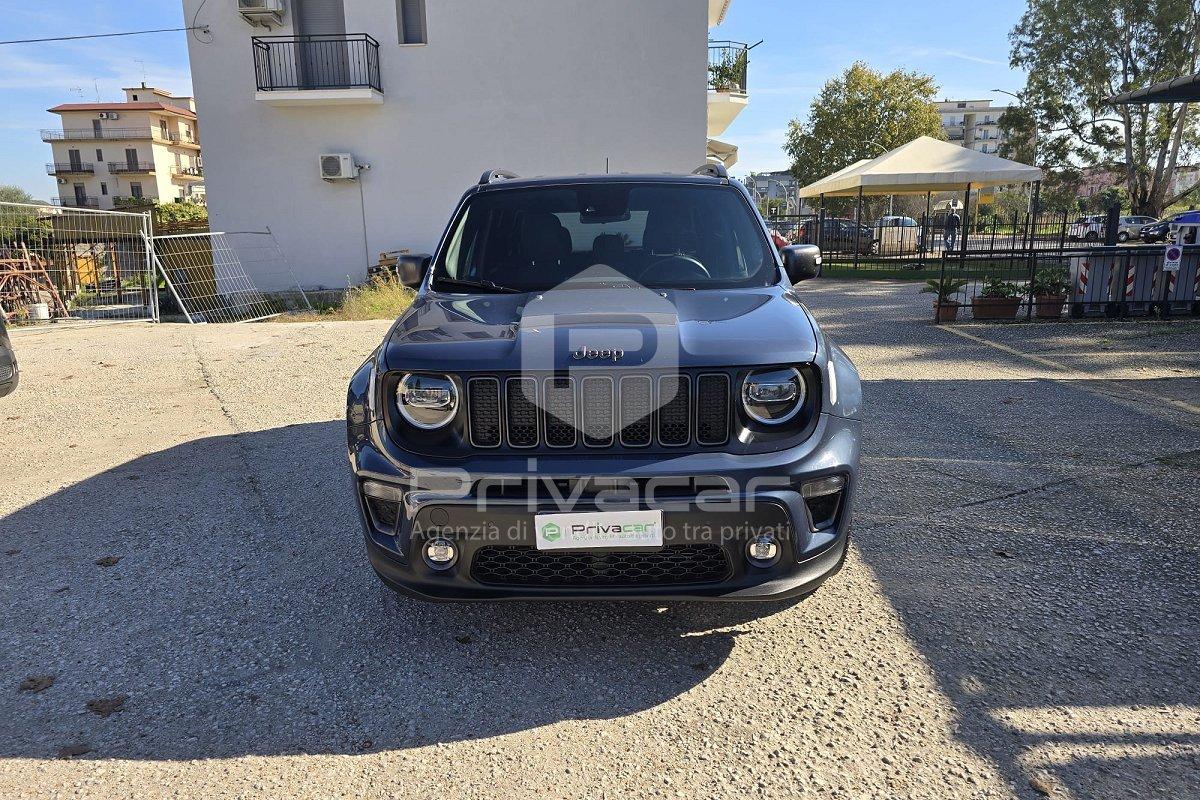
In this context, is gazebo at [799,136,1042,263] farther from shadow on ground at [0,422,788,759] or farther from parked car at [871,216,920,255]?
shadow on ground at [0,422,788,759]

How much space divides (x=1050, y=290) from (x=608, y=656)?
10616mm

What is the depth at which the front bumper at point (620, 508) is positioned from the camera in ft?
7.98

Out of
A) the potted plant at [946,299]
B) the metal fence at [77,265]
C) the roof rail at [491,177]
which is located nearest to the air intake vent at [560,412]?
the roof rail at [491,177]

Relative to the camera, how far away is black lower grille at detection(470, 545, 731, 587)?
2.52 metres

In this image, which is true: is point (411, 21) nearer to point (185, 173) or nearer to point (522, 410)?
point (522, 410)

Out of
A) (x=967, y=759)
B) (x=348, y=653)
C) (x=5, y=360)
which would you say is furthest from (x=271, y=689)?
(x=5, y=360)

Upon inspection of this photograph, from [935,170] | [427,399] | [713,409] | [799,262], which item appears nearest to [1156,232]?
[935,170]

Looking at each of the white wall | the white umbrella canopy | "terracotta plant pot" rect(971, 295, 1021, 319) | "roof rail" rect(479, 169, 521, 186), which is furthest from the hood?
the white umbrella canopy

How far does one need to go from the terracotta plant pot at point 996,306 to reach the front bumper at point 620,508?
9.85 meters

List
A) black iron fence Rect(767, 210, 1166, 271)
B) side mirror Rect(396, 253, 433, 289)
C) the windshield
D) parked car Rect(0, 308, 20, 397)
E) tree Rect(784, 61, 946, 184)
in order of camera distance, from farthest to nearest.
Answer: tree Rect(784, 61, 946, 184) → black iron fence Rect(767, 210, 1166, 271) → parked car Rect(0, 308, 20, 397) → side mirror Rect(396, 253, 433, 289) → the windshield

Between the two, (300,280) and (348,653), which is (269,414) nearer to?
(348,653)

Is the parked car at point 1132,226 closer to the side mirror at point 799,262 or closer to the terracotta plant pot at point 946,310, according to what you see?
the terracotta plant pot at point 946,310

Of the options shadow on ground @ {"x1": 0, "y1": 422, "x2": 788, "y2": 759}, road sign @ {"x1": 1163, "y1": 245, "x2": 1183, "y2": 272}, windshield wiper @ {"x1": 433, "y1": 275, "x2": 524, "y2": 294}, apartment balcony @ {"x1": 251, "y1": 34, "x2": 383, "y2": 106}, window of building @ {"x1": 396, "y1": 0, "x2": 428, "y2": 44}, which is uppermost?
window of building @ {"x1": 396, "y1": 0, "x2": 428, "y2": 44}

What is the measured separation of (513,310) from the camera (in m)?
3.05
